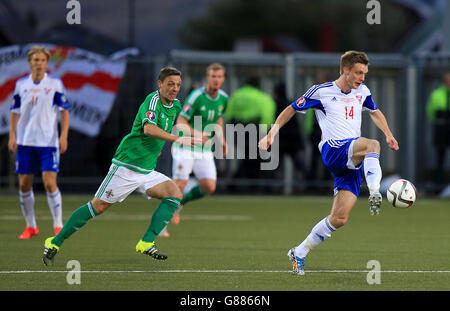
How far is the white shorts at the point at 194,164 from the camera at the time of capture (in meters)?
13.9

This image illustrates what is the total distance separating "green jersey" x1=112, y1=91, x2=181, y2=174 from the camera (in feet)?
32.3

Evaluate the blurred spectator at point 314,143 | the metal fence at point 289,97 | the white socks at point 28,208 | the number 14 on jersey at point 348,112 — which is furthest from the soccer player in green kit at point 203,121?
the blurred spectator at point 314,143

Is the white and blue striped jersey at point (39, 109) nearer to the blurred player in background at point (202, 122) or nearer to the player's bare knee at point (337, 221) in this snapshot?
the blurred player in background at point (202, 122)

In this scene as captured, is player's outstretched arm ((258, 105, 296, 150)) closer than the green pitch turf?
No

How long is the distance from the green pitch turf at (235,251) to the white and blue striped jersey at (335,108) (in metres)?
1.31

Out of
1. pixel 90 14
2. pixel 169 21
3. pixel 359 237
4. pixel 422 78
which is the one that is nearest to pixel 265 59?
pixel 422 78

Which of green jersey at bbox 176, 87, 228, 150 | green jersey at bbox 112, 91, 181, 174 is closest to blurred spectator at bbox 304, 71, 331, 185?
green jersey at bbox 176, 87, 228, 150

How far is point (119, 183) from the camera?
9.91 meters

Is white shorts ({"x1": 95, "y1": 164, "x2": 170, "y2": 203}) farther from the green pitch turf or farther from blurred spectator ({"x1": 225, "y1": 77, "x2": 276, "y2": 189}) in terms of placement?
blurred spectator ({"x1": 225, "y1": 77, "x2": 276, "y2": 189})

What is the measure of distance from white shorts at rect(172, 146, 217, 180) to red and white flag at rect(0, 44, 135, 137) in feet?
21.8

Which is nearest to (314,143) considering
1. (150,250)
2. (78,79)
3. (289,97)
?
(289,97)

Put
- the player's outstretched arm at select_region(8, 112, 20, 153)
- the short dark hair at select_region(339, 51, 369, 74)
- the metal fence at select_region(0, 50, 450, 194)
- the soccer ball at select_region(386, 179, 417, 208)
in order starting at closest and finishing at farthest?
the soccer ball at select_region(386, 179, 417, 208) → the short dark hair at select_region(339, 51, 369, 74) → the player's outstretched arm at select_region(8, 112, 20, 153) → the metal fence at select_region(0, 50, 450, 194)

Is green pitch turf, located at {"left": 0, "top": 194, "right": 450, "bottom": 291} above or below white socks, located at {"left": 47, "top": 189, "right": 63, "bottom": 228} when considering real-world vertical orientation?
below
